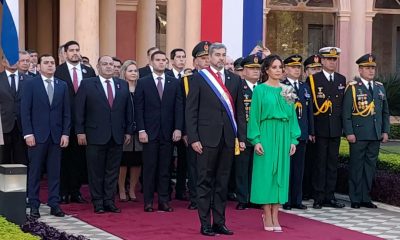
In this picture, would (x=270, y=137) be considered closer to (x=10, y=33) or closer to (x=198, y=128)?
(x=198, y=128)

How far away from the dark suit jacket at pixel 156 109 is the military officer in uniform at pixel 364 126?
221 centimetres

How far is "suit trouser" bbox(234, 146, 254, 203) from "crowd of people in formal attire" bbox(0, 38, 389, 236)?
0.04 ft

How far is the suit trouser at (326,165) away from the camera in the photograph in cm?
1111

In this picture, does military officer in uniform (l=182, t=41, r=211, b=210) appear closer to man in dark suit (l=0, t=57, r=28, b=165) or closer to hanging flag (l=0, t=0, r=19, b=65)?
man in dark suit (l=0, t=57, r=28, b=165)

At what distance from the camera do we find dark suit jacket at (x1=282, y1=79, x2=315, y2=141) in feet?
35.3

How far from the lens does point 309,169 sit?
37.8 feet

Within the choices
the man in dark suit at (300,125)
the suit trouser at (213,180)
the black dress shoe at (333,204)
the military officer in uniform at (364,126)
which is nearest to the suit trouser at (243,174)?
the man in dark suit at (300,125)

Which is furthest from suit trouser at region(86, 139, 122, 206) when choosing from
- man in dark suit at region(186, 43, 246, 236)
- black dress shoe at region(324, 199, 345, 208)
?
black dress shoe at region(324, 199, 345, 208)

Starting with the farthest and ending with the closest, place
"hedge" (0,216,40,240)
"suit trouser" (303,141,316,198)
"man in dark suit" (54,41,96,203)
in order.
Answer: "suit trouser" (303,141,316,198), "man in dark suit" (54,41,96,203), "hedge" (0,216,40,240)

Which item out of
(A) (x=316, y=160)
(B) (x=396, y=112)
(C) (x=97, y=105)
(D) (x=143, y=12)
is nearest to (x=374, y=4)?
(B) (x=396, y=112)

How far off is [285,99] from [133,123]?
2.30 metres

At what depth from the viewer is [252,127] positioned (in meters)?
9.18

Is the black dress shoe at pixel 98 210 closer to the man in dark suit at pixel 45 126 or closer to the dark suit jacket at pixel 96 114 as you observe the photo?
the man in dark suit at pixel 45 126

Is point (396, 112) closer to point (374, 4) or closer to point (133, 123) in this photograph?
point (374, 4)
